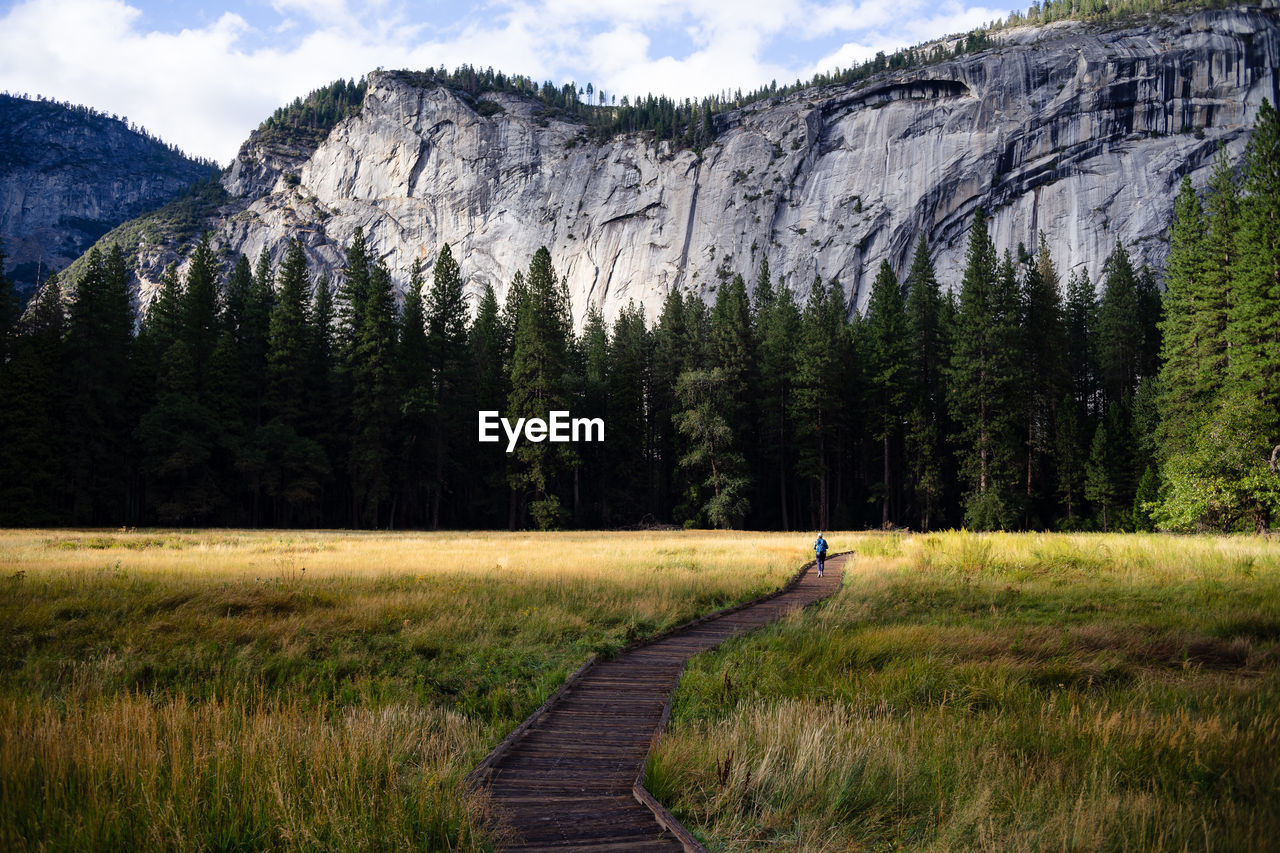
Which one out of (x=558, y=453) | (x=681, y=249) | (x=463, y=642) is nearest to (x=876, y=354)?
(x=558, y=453)

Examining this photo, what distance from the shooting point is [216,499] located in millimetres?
47562

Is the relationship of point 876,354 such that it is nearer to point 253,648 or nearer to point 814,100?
point 253,648

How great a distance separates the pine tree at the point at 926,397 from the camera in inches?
1953

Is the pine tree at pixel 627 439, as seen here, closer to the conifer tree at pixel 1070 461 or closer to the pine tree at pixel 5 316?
the conifer tree at pixel 1070 461

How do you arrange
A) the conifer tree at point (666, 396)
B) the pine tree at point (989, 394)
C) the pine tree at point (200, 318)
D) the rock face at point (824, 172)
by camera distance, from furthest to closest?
1. the rock face at point (824, 172)
2. the conifer tree at point (666, 396)
3. the pine tree at point (200, 318)
4. the pine tree at point (989, 394)

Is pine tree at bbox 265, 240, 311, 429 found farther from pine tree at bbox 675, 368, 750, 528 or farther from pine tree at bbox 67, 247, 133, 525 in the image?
pine tree at bbox 675, 368, 750, 528

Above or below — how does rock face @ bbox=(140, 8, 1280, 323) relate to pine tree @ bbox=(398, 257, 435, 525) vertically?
above

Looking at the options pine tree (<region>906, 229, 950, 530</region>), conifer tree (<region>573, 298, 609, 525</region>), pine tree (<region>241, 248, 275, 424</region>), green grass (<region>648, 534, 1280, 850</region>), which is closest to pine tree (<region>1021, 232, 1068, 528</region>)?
pine tree (<region>906, 229, 950, 530</region>)

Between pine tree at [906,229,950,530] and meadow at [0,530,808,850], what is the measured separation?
3193cm

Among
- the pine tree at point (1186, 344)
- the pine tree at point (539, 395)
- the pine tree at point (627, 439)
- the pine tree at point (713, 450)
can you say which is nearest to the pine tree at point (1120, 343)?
the pine tree at point (1186, 344)

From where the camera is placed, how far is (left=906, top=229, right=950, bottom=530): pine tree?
4959 centimetres

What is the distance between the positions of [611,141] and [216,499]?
381ft

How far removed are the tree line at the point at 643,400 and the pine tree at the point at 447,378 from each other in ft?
0.83

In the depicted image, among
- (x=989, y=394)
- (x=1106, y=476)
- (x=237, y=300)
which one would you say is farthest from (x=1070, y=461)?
(x=237, y=300)
